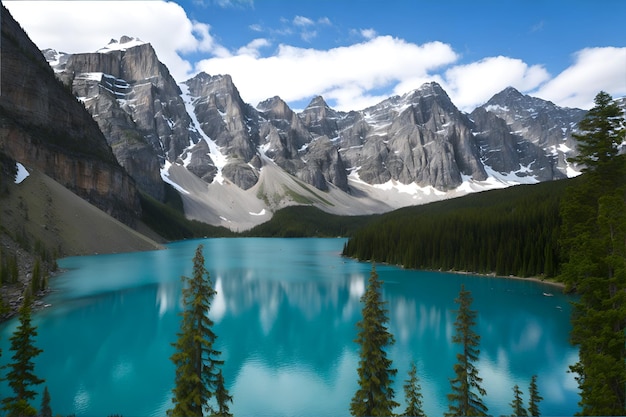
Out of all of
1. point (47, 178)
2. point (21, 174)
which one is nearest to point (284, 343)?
point (21, 174)

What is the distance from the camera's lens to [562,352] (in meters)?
26.9

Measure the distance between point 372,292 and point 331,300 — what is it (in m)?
30.1

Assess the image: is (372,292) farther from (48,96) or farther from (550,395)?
(48,96)

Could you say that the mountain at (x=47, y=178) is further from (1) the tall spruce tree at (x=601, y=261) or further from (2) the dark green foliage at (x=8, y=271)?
(1) the tall spruce tree at (x=601, y=261)

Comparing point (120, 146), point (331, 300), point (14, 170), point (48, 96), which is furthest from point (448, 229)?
point (120, 146)

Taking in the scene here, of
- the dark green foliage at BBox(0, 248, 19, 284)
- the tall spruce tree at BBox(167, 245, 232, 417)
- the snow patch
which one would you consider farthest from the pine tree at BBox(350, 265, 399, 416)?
the snow patch

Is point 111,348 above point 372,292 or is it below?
below

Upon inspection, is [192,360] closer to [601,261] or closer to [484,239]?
[601,261]

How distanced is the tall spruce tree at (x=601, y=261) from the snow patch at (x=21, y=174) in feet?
286

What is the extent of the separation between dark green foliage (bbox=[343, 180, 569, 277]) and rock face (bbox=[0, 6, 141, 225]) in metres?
77.7

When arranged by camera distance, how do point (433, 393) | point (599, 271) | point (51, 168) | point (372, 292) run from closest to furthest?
point (372, 292)
point (599, 271)
point (433, 393)
point (51, 168)

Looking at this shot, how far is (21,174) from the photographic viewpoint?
78250 millimetres

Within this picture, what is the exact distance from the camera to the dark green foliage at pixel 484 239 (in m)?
59.4

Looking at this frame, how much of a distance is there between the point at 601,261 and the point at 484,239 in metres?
56.0
